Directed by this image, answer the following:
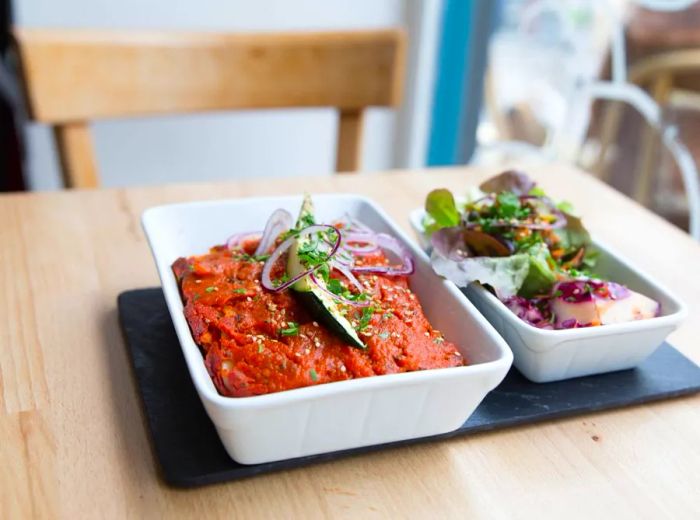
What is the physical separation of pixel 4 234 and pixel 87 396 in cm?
48

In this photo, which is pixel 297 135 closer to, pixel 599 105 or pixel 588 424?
pixel 599 105

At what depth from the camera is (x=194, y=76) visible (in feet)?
5.30

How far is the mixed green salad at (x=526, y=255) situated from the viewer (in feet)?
2.95

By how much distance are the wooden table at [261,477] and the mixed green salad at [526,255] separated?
0.13 meters

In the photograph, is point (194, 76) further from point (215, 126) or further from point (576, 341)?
point (576, 341)

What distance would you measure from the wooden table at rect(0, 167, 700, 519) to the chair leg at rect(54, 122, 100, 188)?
50 centimetres

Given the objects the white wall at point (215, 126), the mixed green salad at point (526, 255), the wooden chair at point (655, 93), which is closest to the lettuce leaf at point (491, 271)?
the mixed green salad at point (526, 255)

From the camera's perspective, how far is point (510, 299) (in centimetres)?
92

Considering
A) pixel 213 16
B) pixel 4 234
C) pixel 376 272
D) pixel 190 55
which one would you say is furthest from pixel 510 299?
pixel 213 16

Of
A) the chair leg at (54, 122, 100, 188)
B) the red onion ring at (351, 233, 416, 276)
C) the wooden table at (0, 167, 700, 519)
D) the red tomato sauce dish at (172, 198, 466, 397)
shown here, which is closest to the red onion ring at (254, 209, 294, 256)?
the red tomato sauce dish at (172, 198, 466, 397)

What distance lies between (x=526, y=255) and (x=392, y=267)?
6.7 inches

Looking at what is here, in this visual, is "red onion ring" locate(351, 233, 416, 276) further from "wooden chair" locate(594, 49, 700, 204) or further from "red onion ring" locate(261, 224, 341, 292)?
"wooden chair" locate(594, 49, 700, 204)

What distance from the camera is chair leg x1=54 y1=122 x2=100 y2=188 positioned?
155 cm

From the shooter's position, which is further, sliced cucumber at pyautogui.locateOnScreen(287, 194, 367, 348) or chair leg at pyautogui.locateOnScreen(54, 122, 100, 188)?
chair leg at pyautogui.locateOnScreen(54, 122, 100, 188)
